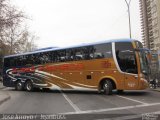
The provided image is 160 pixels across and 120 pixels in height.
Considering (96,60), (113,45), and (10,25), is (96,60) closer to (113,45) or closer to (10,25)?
(113,45)

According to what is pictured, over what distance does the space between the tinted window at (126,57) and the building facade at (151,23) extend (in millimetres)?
77918

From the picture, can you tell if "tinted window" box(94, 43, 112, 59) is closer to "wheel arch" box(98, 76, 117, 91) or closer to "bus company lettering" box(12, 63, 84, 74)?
"wheel arch" box(98, 76, 117, 91)

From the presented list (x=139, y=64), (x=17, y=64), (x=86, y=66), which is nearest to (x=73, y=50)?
(x=86, y=66)

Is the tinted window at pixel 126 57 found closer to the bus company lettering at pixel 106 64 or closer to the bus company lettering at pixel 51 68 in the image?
the bus company lettering at pixel 106 64

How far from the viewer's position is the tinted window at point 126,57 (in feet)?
78.5

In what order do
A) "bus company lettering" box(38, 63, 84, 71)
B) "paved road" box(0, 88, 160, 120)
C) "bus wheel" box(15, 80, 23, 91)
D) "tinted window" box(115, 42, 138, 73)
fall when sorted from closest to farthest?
1. "paved road" box(0, 88, 160, 120)
2. "tinted window" box(115, 42, 138, 73)
3. "bus company lettering" box(38, 63, 84, 71)
4. "bus wheel" box(15, 80, 23, 91)

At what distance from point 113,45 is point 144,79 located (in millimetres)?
2969

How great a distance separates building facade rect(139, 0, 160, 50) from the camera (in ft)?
361

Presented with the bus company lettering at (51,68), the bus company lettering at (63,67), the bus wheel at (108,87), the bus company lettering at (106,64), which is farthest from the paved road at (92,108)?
the bus company lettering at (51,68)

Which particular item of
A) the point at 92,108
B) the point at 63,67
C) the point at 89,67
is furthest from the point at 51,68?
the point at 92,108

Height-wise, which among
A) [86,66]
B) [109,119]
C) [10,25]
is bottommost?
[109,119]

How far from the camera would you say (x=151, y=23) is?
12531 cm

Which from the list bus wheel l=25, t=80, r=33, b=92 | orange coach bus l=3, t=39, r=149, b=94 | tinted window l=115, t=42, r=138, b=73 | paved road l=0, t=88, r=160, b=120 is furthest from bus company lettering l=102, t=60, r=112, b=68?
bus wheel l=25, t=80, r=33, b=92

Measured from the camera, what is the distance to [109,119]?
12594mm
